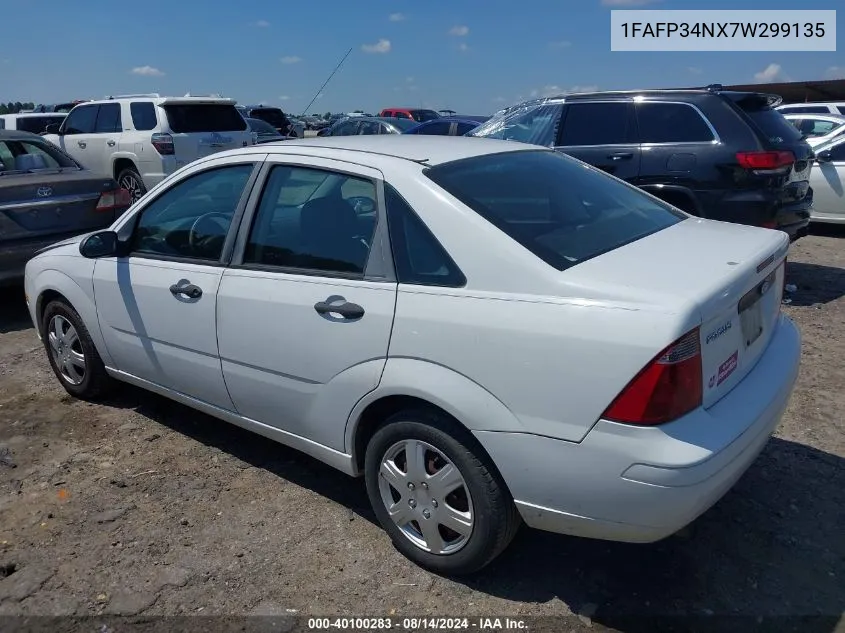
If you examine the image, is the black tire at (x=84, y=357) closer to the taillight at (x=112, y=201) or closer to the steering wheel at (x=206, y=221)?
the steering wheel at (x=206, y=221)

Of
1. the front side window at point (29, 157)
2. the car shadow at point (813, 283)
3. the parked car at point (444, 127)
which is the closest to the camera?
the car shadow at point (813, 283)

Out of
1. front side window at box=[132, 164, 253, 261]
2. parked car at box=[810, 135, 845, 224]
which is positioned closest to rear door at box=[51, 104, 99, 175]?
front side window at box=[132, 164, 253, 261]

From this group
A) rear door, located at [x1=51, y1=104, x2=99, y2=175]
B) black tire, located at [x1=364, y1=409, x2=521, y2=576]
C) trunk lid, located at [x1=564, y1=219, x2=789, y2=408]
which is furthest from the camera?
rear door, located at [x1=51, y1=104, x2=99, y2=175]

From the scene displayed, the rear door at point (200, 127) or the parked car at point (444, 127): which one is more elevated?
the rear door at point (200, 127)

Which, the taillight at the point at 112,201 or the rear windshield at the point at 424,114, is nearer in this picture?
the taillight at the point at 112,201

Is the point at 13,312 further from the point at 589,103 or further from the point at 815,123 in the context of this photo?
the point at 815,123

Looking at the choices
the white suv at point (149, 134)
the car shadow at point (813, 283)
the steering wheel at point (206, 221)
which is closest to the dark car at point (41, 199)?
the steering wheel at point (206, 221)

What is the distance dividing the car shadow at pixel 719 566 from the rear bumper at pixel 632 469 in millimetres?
429

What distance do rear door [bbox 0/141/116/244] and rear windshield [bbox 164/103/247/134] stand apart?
460 cm

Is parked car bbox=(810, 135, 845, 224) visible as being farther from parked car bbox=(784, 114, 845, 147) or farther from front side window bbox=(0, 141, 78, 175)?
front side window bbox=(0, 141, 78, 175)

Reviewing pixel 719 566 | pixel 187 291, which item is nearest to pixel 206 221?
pixel 187 291

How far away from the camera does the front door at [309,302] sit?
2.82 m

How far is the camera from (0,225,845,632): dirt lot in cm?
273

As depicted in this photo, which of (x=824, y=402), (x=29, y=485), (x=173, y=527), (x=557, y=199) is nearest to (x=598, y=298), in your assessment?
(x=557, y=199)
